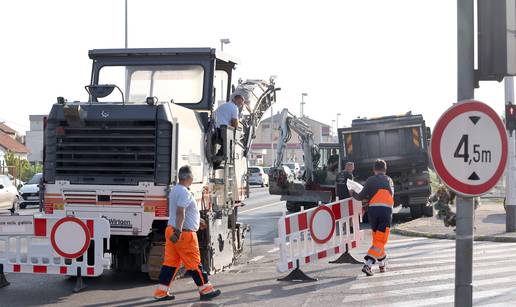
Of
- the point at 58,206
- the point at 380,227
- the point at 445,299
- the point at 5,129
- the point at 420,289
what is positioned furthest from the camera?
the point at 5,129

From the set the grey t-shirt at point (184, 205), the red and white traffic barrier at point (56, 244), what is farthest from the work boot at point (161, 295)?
the red and white traffic barrier at point (56, 244)

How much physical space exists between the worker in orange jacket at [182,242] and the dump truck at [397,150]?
1403cm

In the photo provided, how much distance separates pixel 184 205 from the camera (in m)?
9.98

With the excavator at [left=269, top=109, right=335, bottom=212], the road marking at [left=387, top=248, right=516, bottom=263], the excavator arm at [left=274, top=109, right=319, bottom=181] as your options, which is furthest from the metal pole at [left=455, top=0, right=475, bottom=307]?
the excavator arm at [left=274, top=109, right=319, bottom=181]

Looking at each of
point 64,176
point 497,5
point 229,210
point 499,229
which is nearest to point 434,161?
point 497,5

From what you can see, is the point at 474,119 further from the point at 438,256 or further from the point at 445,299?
the point at 438,256

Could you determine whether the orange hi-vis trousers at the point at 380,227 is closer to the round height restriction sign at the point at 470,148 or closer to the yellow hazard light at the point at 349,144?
the round height restriction sign at the point at 470,148

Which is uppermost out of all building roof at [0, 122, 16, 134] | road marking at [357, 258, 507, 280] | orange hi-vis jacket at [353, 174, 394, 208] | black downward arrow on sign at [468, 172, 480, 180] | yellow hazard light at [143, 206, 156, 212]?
building roof at [0, 122, 16, 134]

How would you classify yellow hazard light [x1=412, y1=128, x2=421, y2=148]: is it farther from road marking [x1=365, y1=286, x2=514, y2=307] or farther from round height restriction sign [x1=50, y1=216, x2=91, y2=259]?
round height restriction sign [x1=50, y1=216, x2=91, y2=259]

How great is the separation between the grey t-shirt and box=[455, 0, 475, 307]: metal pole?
4.92 metres

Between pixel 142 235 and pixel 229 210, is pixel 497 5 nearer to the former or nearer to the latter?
pixel 142 235

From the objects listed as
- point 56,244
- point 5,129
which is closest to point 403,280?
point 56,244

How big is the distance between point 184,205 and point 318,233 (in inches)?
128

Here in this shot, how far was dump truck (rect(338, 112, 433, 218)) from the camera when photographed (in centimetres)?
2342
